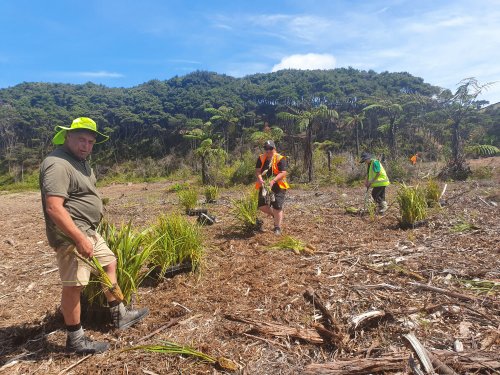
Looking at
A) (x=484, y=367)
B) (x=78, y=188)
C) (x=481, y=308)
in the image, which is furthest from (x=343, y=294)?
(x=78, y=188)

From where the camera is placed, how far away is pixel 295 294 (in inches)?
130

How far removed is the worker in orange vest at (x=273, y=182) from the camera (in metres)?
5.59

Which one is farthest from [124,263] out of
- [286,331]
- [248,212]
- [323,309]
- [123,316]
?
[248,212]

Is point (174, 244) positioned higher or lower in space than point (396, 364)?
higher

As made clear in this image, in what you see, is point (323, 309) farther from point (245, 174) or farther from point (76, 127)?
point (245, 174)

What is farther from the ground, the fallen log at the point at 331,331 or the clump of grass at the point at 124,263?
the clump of grass at the point at 124,263

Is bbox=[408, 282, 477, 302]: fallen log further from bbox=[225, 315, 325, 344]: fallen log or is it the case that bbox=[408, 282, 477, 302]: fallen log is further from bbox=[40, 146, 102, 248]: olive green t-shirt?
bbox=[40, 146, 102, 248]: olive green t-shirt

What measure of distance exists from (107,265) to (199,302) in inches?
39.4

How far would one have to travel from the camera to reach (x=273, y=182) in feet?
18.1

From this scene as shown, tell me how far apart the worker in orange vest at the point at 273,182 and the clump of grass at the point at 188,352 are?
10.9ft

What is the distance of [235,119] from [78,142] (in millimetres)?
27955

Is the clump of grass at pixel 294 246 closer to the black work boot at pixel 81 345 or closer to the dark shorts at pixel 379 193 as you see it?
the black work boot at pixel 81 345

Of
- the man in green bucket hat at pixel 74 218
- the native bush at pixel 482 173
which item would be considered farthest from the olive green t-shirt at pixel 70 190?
the native bush at pixel 482 173

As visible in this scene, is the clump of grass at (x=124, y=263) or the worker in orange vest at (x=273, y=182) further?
the worker in orange vest at (x=273, y=182)
